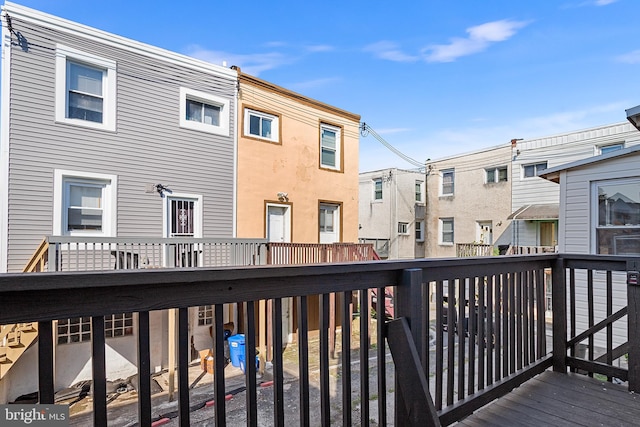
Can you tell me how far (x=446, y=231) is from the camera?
1423 centimetres

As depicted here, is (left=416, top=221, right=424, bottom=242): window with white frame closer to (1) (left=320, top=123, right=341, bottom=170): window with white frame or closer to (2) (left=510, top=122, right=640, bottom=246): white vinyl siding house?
(2) (left=510, top=122, right=640, bottom=246): white vinyl siding house

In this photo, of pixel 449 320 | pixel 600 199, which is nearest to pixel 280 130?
pixel 600 199

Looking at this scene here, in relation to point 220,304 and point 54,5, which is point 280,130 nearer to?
point 54,5

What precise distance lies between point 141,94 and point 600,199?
8.29 m

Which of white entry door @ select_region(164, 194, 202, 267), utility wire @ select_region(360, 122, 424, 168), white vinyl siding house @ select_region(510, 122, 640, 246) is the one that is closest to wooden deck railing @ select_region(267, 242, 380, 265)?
white entry door @ select_region(164, 194, 202, 267)

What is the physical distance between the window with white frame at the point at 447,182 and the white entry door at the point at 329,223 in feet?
21.2

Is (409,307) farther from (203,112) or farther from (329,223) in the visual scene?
(329,223)

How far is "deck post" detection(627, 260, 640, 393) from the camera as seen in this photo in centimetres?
228

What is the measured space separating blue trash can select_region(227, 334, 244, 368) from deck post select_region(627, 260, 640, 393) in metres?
5.71

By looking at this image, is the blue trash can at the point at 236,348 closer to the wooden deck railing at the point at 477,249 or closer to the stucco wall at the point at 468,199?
the wooden deck railing at the point at 477,249

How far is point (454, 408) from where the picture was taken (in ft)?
6.08

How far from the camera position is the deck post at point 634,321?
2279 mm

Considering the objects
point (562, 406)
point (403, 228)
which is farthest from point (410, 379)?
point (403, 228)

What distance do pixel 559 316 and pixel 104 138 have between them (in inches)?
286
